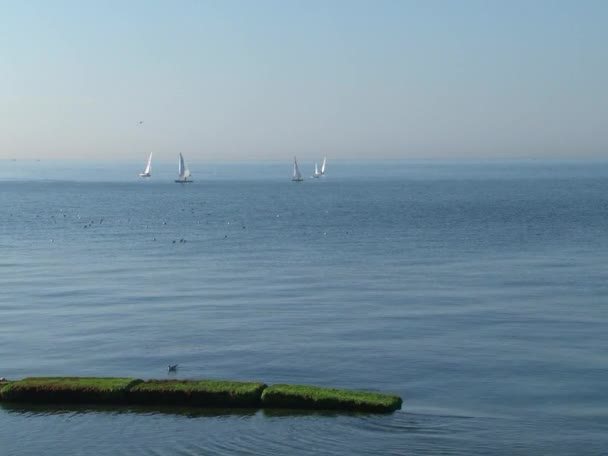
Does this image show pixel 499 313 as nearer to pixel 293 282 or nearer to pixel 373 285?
pixel 373 285

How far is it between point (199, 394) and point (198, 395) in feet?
0.18

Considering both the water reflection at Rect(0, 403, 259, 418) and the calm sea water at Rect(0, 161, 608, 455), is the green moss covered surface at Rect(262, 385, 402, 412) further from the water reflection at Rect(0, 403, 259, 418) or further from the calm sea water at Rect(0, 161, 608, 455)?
the water reflection at Rect(0, 403, 259, 418)

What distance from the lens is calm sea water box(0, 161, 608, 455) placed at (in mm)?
33969

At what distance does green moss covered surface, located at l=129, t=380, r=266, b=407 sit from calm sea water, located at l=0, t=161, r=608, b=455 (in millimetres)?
719

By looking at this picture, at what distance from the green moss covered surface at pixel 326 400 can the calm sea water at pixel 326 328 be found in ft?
2.46

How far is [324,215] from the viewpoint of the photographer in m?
128

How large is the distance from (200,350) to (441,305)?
1664 centimetres

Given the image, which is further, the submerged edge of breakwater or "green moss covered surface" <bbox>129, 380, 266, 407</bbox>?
"green moss covered surface" <bbox>129, 380, 266, 407</bbox>

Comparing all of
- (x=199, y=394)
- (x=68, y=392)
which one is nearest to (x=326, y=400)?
(x=199, y=394)

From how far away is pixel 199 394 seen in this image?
121 feet

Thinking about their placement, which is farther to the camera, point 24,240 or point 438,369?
point 24,240

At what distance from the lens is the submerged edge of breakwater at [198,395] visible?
36.2 metres

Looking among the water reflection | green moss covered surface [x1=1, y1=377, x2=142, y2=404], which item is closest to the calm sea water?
the water reflection

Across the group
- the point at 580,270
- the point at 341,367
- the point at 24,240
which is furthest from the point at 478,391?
the point at 24,240
